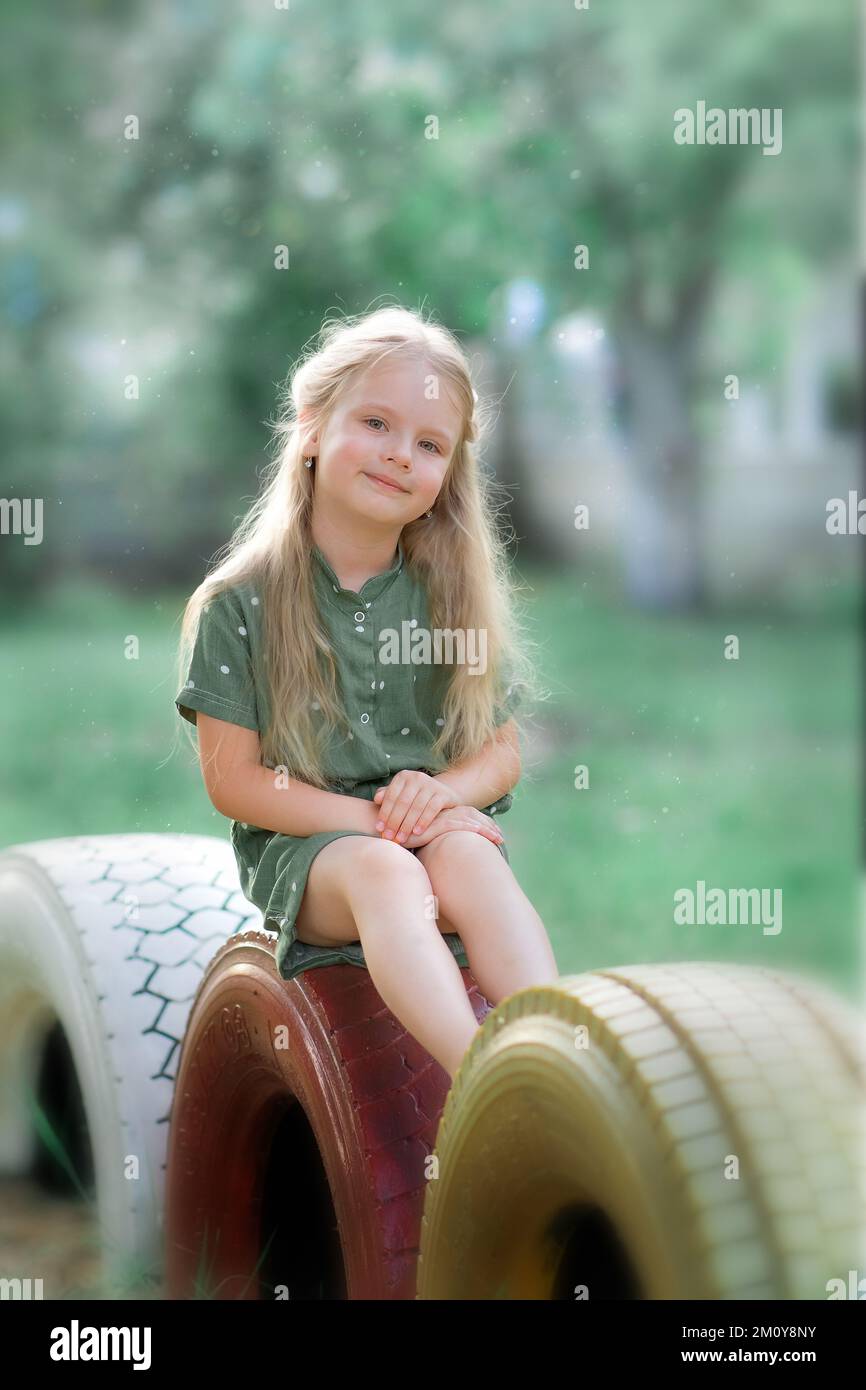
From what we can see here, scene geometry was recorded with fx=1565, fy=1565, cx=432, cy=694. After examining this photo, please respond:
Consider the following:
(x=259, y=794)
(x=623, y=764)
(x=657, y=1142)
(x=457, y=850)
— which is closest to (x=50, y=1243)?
(x=259, y=794)

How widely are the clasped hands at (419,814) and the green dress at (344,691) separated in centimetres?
3

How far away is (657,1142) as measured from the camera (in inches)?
34.0

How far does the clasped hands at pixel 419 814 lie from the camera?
1405 mm

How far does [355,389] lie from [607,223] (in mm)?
6086

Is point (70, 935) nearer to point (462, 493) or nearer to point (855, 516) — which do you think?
point (462, 493)

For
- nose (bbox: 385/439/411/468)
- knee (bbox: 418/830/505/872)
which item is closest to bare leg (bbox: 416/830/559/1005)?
knee (bbox: 418/830/505/872)

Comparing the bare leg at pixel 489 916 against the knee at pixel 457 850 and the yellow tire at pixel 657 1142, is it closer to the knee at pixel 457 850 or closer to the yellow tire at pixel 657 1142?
the knee at pixel 457 850

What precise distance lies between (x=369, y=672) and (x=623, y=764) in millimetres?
3726

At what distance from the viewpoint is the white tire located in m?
1.67

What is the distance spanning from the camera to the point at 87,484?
820 cm

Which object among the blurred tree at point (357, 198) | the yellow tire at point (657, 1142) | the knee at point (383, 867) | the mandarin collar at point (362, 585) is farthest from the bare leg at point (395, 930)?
the blurred tree at point (357, 198)

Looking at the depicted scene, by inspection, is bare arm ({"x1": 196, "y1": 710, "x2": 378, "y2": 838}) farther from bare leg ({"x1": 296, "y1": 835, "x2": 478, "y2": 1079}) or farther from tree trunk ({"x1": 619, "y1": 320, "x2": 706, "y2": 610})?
tree trunk ({"x1": 619, "y1": 320, "x2": 706, "y2": 610})

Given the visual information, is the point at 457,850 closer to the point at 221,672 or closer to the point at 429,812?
the point at 429,812
